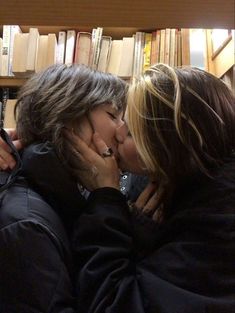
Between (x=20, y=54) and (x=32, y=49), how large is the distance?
7 centimetres

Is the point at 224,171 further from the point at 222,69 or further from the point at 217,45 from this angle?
the point at 217,45

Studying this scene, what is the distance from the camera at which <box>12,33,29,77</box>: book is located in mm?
2176

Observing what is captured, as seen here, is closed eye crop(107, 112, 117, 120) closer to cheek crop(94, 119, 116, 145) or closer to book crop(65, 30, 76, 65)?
cheek crop(94, 119, 116, 145)

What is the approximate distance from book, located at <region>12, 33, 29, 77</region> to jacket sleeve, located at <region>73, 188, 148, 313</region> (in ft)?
5.05

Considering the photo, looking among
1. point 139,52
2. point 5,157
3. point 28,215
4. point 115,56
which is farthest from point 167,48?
point 28,215

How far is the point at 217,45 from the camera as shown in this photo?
7.00 feet

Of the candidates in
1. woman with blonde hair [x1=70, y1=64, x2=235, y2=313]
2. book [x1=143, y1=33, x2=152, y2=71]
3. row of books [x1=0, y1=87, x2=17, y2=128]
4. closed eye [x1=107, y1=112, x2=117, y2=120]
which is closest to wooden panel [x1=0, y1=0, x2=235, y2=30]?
woman with blonde hair [x1=70, y1=64, x2=235, y2=313]

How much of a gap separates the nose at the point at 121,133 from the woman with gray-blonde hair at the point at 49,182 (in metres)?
0.02

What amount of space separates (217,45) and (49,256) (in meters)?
1.74

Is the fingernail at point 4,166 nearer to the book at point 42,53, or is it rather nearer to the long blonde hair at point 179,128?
the long blonde hair at point 179,128

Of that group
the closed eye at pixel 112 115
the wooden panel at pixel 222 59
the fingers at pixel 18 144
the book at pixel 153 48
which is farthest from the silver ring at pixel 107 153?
the book at pixel 153 48

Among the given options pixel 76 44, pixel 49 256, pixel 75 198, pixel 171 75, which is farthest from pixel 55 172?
pixel 76 44

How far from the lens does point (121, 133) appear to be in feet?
3.27

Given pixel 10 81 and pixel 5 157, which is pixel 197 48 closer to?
pixel 10 81
